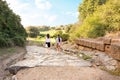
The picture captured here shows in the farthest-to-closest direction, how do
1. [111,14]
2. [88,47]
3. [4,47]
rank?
1. [111,14]
2. [88,47]
3. [4,47]

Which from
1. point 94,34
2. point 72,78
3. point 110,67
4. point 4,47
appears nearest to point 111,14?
point 94,34

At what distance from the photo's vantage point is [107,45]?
12.4 m

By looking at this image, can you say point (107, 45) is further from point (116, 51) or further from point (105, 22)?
point (105, 22)

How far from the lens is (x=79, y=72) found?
8320 mm

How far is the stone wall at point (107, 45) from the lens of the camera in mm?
7989

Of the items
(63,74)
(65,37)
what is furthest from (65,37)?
(63,74)

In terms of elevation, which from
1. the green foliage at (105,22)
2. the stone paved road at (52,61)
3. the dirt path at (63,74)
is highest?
the green foliage at (105,22)

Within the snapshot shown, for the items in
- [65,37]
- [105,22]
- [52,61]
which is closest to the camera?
[52,61]

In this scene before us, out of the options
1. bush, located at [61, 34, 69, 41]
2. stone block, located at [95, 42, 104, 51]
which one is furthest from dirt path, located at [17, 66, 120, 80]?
bush, located at [61, 34, 69, 41]

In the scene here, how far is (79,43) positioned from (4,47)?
6045 millimetres

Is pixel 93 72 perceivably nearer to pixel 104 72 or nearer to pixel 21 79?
pixel 104 72

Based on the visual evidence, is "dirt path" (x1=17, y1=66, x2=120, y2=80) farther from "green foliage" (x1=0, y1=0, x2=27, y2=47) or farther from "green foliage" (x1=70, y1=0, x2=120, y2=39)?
"green foliage" (x1=70, y1=0, x2=120, y2=39)

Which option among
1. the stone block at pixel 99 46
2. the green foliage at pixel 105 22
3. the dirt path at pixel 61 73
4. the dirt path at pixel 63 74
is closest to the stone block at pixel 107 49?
the stone block at pixel 99 46

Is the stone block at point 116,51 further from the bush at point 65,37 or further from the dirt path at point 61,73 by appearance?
the bush at point 65,37
